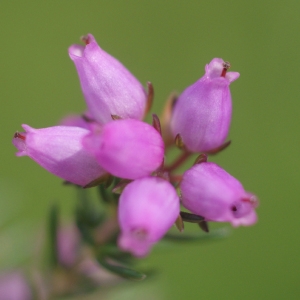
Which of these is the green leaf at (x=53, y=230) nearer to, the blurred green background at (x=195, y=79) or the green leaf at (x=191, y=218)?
the green leaf at (x=191, y=218)

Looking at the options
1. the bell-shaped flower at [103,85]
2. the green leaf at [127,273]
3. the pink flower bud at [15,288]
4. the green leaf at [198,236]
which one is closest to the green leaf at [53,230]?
the pink flower bud at [15,288]

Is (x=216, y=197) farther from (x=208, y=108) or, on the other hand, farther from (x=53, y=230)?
(x=53, y=230)

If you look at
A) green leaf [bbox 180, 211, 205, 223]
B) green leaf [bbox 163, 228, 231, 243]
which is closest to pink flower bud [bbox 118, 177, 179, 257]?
green leaf [bbox 180, 211, 205, 223]

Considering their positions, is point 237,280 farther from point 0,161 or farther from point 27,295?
point 27,295

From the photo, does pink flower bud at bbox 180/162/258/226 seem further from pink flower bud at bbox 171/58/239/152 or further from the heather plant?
pink flower bud at bbox 171/58/239/152

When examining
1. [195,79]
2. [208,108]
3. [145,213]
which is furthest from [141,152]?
[195,79]
